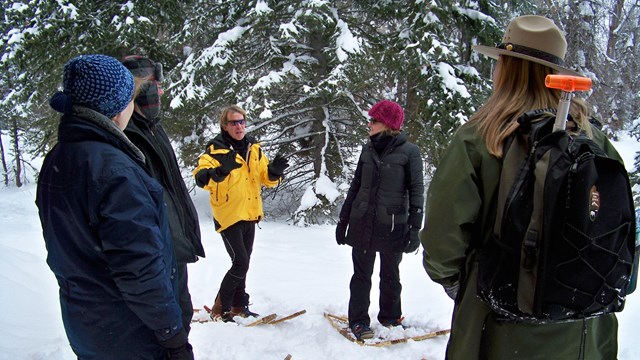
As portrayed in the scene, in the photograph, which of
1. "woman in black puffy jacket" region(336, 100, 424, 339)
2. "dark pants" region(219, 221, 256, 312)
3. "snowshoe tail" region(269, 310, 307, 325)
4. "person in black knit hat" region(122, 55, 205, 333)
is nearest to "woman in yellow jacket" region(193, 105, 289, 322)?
"dark pants" region(219, 221, 256, 312)

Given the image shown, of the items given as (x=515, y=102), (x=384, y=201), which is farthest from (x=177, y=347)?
(x=384, y=201)

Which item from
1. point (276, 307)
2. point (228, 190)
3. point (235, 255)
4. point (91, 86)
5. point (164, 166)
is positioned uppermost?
point (91, 86)

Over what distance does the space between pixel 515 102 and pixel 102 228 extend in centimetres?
175

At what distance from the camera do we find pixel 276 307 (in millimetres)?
4750

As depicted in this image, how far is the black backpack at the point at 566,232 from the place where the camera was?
4.57 ft

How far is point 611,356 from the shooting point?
1.76 meters

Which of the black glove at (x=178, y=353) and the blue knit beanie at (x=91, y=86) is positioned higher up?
the blue knit beanie at (x=91, y=86)

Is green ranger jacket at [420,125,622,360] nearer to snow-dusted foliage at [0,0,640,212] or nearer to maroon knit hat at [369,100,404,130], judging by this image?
maroon knit hat at [369,100,404,130]

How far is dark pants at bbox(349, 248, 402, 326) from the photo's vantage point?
13.1 feet

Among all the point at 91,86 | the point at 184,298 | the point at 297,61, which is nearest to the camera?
the point at 91,86

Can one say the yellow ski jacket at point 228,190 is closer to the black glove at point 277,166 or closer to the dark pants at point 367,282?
the black glove at point 277,166

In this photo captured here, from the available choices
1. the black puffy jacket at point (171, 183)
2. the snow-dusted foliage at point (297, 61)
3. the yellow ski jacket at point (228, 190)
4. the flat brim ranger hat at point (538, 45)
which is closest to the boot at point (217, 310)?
the yellow ski jacket at point (228, 190)

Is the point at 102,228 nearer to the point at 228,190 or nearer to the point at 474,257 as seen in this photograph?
the point at 474,257

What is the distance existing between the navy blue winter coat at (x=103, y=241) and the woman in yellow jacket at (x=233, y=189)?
2.19 m
